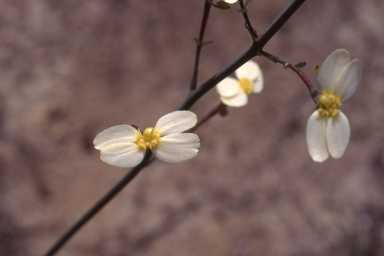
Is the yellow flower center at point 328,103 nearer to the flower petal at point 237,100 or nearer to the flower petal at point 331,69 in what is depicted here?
the flower petal at point 331,69

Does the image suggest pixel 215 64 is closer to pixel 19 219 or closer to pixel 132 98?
pixel 132 98

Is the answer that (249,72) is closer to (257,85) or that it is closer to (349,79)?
(257,85)

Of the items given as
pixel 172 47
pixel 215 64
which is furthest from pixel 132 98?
pixel 215 64

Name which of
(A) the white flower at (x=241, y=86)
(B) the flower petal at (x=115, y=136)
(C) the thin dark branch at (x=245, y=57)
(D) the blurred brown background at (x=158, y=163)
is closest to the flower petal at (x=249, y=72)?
(A) the white flower at (x=241, y=86)

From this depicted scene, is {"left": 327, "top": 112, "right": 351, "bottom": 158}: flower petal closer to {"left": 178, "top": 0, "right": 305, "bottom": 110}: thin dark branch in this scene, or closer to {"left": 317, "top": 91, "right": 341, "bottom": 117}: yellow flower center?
{"left": 317, "top": 91, "right": 341, "bottom": 117}: yellow flower center

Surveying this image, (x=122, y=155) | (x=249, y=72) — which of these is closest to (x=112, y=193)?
(x=122, y=155)
